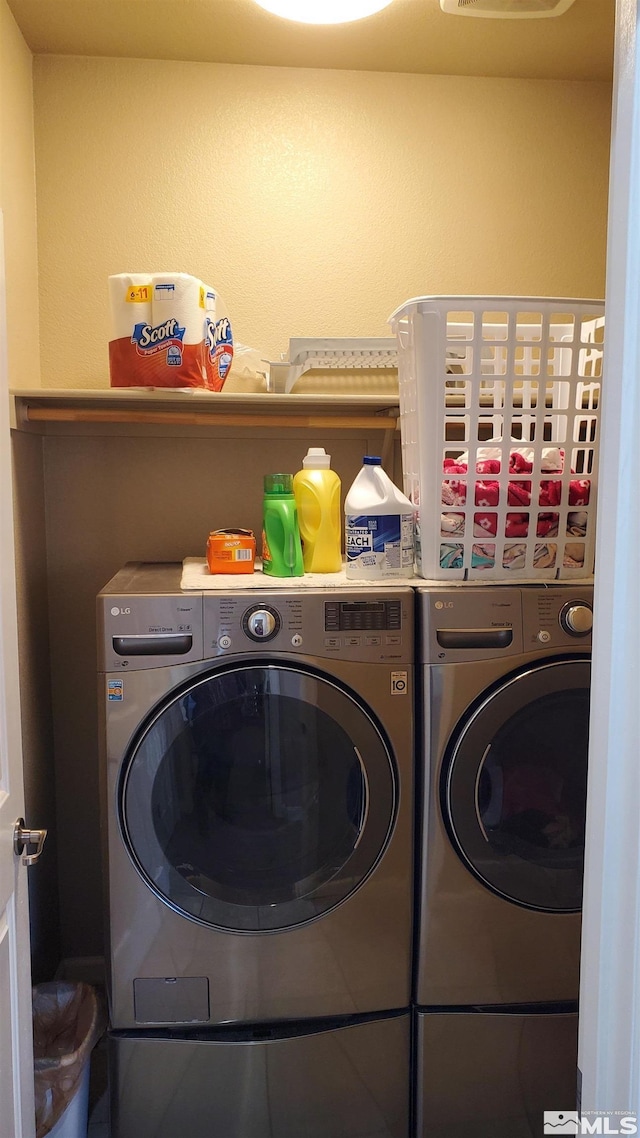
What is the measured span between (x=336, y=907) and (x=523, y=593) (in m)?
0.72

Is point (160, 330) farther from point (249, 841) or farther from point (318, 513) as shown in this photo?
point (249, 841)

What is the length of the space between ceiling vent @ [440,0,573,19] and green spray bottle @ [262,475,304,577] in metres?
1.05

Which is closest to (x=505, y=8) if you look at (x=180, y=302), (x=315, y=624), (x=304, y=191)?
(x=304, y=191)

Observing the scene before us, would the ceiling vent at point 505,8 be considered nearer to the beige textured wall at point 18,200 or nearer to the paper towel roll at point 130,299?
the paper towel roll at point 130,299

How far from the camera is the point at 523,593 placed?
172cm

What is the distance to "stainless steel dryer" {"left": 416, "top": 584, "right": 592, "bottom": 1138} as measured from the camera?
5.59 ft

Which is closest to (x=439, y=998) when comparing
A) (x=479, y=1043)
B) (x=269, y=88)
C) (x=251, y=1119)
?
(x=479, y=1043)

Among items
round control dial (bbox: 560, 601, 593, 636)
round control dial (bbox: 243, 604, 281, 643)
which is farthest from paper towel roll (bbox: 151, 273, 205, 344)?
round control dial (bbox: 560, 601, 593, 636)

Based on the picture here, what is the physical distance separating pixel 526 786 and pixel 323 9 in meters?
1.65

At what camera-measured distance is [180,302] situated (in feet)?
6.33

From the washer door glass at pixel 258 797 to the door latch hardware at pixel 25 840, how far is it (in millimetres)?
375

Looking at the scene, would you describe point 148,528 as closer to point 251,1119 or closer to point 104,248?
point 104,248

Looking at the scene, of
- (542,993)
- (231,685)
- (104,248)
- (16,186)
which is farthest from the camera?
(104,248)

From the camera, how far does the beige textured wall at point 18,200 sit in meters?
1.90
